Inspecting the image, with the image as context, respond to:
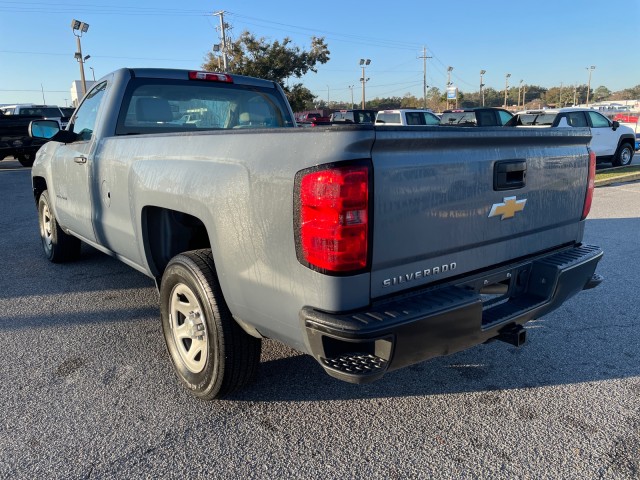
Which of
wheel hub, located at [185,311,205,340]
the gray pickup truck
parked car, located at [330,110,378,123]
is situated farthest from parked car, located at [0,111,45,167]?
wheel hub, located at [185,311,205,340]

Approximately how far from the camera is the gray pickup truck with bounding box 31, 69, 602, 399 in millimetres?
2062

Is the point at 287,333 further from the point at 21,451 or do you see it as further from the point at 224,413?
the point at 21,451

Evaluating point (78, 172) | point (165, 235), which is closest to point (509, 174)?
point (165, 235)

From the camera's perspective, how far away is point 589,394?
9.74 feet

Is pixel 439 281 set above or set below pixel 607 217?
above

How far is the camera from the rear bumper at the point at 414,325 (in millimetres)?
2045

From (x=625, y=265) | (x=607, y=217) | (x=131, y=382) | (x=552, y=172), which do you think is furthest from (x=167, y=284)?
(x=607, y=217)

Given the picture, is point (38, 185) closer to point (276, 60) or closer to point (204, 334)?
point (204, 334)

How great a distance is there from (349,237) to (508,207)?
3.50ft

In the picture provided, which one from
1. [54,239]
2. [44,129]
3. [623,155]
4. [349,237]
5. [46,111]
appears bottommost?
[54,239]

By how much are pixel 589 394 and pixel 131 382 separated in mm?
2757

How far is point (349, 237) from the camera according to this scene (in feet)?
6.70

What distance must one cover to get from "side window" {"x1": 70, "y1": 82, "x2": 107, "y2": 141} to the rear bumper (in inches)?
119

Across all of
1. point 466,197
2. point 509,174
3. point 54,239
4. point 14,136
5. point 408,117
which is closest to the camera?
point 466,197
